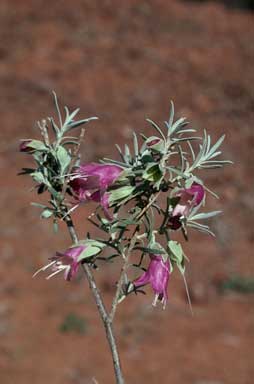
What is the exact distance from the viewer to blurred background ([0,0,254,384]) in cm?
655

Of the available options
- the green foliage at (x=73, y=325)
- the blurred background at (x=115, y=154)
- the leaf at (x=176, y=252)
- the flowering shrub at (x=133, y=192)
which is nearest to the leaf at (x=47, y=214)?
the flowering shrub at (x=133, y=192)

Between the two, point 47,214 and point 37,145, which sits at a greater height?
point 37,145

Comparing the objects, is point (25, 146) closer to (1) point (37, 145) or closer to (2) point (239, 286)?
(1) point (37, 145)

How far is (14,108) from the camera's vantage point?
453 inches

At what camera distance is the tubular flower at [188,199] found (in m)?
1.47

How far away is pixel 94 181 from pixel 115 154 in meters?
→ 8.91

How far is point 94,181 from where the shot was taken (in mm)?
1545

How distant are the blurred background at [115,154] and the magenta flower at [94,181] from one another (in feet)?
15.1

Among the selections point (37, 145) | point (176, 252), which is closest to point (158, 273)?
point (176, 252)

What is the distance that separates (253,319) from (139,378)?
1210 mm

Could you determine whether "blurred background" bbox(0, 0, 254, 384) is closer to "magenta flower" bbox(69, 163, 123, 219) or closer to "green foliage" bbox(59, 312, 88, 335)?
"green foliage" bbox(59, 312, 88, 335)

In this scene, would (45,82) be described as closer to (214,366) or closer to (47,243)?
(47,243)

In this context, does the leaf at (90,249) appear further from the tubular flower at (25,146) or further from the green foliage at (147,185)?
the tubular flower at (25,146)

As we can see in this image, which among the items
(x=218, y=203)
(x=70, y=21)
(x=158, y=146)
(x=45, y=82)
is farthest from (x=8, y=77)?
(x=158, y=146)
